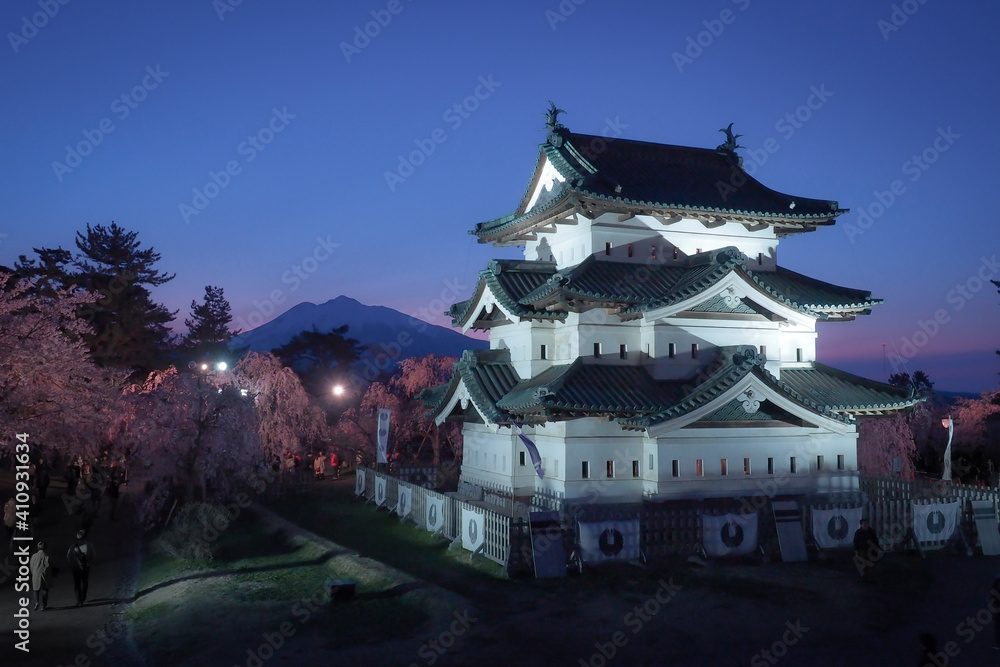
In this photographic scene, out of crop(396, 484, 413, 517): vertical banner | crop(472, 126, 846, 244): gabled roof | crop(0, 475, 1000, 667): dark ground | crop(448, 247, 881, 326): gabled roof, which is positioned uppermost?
crop(472, 126, 846, 244): gabled roof

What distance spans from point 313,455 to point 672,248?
31.0 meters

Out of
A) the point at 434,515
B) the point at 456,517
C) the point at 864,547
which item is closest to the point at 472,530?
the point at 456,517

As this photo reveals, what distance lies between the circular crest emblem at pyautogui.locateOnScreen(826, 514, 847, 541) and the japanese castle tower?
3230mm

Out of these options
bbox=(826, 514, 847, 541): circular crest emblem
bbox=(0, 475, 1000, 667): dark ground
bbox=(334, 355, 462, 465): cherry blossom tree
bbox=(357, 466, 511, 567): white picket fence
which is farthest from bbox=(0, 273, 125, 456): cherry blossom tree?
bbox=(826, 514, 847, 541): circular crest emblem

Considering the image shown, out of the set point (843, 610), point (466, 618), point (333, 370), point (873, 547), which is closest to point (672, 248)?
point (873, 547)

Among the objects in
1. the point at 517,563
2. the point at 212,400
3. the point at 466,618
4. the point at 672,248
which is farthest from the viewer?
the point at 212,400

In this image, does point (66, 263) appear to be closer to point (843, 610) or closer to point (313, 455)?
point (313, 455)

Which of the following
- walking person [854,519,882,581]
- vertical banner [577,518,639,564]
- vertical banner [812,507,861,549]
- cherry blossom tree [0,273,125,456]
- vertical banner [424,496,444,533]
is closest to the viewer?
walking person [854,519,882,581]

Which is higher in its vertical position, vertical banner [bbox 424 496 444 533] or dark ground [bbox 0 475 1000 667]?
vertical banner [bbox 424 496 444 533]

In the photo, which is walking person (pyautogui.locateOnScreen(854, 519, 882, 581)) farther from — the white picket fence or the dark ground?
the white picket fence

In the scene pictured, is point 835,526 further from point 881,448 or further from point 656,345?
point 881,448

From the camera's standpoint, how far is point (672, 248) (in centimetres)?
2502

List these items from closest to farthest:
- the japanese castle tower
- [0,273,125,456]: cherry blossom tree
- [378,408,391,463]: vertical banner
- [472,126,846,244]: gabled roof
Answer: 1. the japanese castle tower
2. [472,126,846,244]: gabled roof
3. [0,273,125,456]: cherry blossom tree
4. [378,408,391,463]: vertical banner

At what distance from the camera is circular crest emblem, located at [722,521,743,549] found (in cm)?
1869
